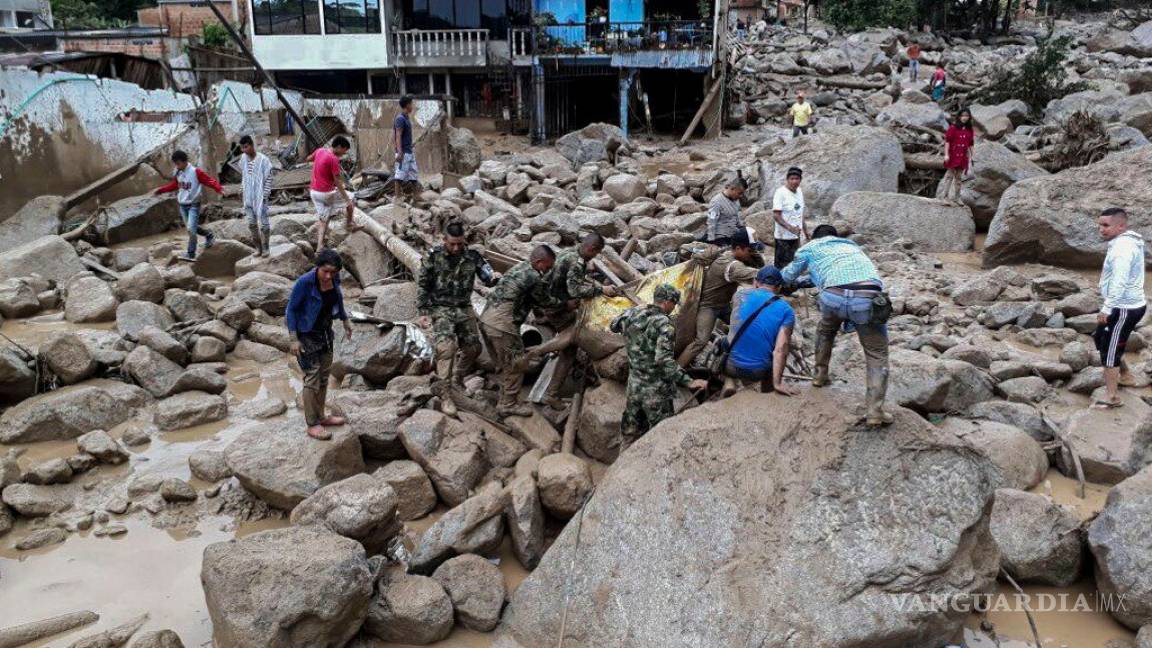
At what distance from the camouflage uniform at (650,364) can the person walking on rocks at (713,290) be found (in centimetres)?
77

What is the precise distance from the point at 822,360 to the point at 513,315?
8.79ft

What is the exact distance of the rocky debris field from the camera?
486 cm

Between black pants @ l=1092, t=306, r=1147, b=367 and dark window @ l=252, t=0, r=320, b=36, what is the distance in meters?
21.9

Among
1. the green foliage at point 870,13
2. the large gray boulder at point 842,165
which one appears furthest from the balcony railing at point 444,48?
the green foliage at point 870,13

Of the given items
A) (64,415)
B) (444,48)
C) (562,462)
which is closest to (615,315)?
(562,462)

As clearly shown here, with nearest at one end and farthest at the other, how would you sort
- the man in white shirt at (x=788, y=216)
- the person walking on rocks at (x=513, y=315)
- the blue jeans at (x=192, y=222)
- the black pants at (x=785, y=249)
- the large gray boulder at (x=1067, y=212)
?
the person walking on rocks at (x=513, y=315)
the man in white shirt at (x=788, y=216)
the black pants at (x=785, y=249)
the large gray boulder at (x=1067, y=212)
the blue jeans at (x=192, y=222)

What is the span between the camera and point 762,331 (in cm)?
577

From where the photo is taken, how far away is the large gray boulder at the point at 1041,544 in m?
5.56

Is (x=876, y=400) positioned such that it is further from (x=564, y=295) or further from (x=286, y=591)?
(x=286, y=591)

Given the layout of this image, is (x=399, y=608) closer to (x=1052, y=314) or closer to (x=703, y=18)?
(x=1052, y=314)

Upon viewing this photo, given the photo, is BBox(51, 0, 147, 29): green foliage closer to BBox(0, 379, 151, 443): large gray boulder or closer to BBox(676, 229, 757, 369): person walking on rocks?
BBox(0, 379, 151, 443): large gray boulder

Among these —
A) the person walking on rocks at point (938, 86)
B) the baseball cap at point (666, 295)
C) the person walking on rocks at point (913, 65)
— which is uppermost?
the person walking on rocks at point (913, 65)

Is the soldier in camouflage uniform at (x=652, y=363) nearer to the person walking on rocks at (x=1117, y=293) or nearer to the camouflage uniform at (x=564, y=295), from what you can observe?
the camouflage uniform at (x=564, y=295)

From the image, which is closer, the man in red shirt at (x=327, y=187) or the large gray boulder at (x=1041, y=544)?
the large gray boulder at (x=1041, y=544)
